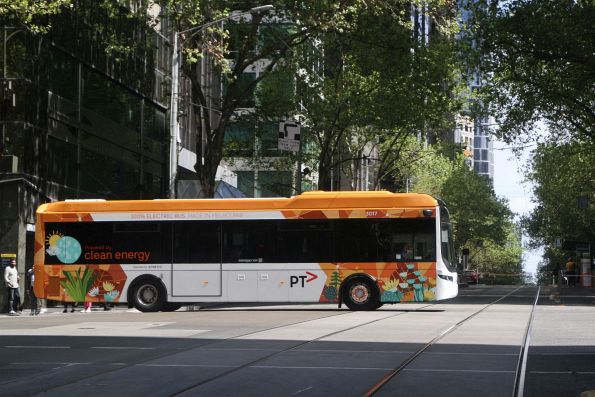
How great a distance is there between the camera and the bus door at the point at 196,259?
30047 mm

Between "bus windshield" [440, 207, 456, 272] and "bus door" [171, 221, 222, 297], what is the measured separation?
20.6ft

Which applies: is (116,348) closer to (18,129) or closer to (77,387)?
(77,387)

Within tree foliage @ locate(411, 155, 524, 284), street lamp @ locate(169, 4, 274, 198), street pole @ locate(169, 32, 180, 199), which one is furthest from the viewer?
tree foliage @ locate(411, 155, 524, 284)

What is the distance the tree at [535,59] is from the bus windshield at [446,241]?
11.6 meters

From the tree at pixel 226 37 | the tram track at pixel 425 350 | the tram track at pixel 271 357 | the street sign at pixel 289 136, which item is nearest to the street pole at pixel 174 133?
the tree at pixel 226 37

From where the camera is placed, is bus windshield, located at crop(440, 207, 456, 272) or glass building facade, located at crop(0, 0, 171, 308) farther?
glass building facade, located at crop(0, 0, 171, 308)

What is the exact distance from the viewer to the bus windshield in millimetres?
30109

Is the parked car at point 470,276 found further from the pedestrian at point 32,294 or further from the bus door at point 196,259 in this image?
the bus door at point 196,259

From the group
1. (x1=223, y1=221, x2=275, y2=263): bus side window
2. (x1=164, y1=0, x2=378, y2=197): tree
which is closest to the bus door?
(x1=223, y1=221, x2=275, y2=263): bus side window

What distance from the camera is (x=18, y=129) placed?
3284cm

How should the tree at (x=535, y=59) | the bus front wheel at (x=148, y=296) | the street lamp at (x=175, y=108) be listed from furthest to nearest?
the tree at (x=535, y=59) < the street lamp at (x=175, y=108) < the bus front wheel at (x=148, y=296)

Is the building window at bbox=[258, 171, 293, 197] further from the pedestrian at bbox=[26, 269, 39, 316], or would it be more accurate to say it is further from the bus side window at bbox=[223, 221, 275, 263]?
the bus side window at bbox=[223, 221, 275, 263]

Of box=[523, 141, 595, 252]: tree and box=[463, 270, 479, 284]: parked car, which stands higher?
box=[523, 141, 595, 252]: tree

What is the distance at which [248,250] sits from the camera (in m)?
30.1
